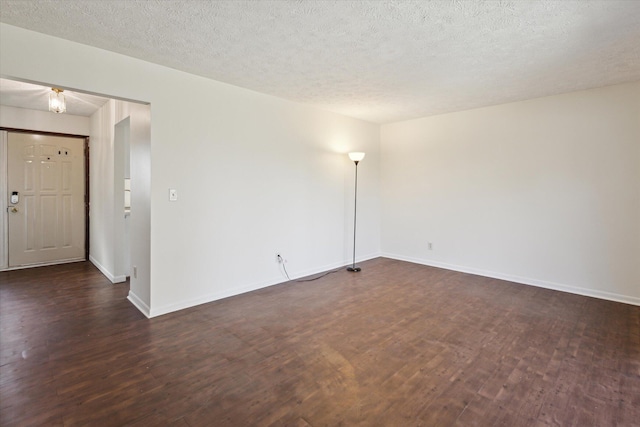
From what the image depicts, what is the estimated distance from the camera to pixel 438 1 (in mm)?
1977

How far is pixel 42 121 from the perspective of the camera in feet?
16.1

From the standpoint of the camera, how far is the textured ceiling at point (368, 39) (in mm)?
2070

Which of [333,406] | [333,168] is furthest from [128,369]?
[333,168]

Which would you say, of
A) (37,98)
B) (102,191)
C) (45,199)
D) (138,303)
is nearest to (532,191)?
(138,303)

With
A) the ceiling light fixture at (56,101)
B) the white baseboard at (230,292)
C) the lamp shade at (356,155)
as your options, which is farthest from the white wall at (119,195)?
the lamp shade at (356,155)

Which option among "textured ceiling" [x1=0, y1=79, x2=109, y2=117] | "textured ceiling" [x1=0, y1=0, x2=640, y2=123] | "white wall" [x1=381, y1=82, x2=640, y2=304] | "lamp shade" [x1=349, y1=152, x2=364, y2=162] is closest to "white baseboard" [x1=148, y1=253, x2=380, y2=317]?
"lamp shade" [x1=349, y1=152, x2=364, y2=162]

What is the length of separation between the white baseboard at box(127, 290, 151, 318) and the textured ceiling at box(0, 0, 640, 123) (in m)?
2.44

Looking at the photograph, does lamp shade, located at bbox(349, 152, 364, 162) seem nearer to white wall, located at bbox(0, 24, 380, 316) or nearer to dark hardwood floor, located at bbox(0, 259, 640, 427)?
white wall, located at bbox(0, 24, 380, 316)

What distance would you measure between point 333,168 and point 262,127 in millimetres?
1444

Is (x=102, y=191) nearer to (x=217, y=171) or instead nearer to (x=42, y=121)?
(x=42, y=121)

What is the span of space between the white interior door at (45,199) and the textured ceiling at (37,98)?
56cm

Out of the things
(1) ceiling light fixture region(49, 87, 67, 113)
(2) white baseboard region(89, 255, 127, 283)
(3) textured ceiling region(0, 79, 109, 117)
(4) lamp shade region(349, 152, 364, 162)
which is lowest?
(2) white baseboard region(89, 255, 127, 283)

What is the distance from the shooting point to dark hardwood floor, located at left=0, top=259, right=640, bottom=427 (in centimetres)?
179

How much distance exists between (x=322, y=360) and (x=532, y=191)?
368 centimetres
